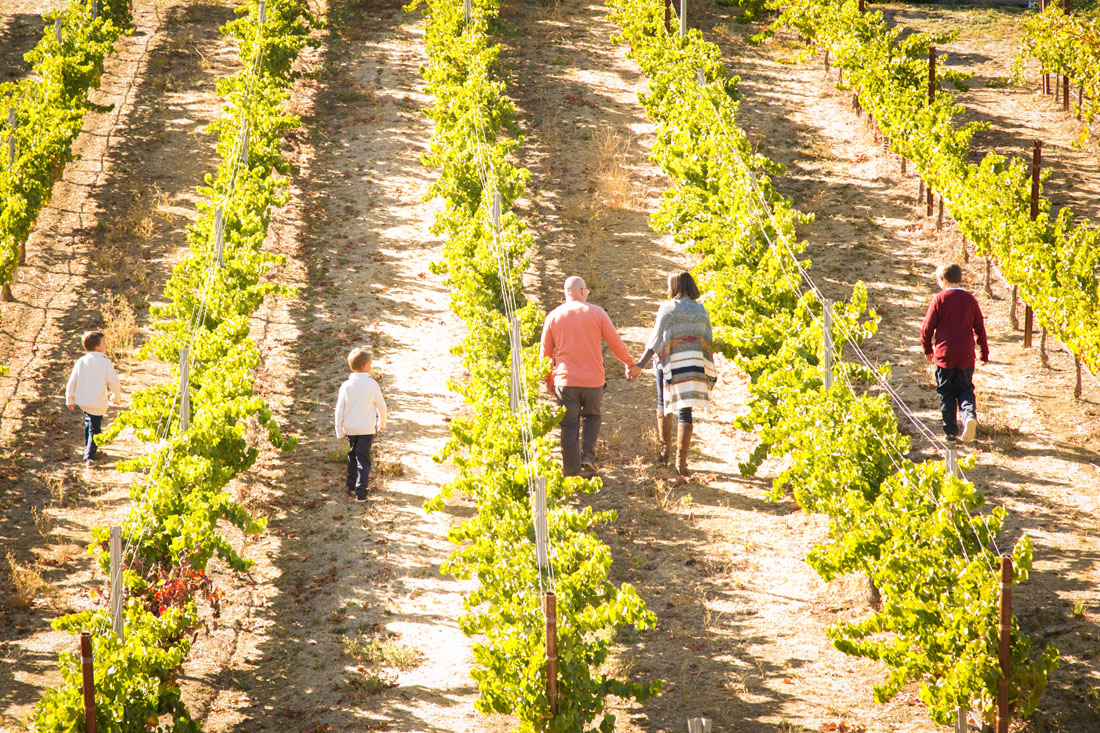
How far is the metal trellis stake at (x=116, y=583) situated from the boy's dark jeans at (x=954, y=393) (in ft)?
21.5

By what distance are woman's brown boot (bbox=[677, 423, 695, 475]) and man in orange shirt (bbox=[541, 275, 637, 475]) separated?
0.69 m

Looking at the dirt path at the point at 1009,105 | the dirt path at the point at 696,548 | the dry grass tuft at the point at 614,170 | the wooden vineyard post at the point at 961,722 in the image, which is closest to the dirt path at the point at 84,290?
the dirt path at the point at 696,548

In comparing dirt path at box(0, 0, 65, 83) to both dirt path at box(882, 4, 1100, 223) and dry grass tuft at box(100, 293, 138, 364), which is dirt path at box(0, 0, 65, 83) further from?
dirt path at box(882, 4, 1100, 223)

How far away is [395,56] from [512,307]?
10.6 metres

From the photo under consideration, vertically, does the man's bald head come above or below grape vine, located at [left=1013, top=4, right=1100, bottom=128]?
below

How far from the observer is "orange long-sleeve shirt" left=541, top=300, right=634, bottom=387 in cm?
852

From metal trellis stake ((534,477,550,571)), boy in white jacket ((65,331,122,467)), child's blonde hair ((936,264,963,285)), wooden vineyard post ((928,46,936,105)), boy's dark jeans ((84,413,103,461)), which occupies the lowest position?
boy's dark jeans ((84,413,103,461))

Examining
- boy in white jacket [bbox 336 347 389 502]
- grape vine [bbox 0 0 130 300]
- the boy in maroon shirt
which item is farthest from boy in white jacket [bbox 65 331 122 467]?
the boy in maroon shirt

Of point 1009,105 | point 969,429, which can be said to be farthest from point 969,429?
point 1009,105

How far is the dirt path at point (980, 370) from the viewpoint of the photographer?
7039mm

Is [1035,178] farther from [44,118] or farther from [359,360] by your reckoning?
[44,118]

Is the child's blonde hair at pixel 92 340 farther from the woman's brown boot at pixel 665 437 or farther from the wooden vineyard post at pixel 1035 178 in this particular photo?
the wooden vineyard post at pixel 1035 178

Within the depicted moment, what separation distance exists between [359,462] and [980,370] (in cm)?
603

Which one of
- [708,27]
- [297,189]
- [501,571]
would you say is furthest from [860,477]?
[708,27]
